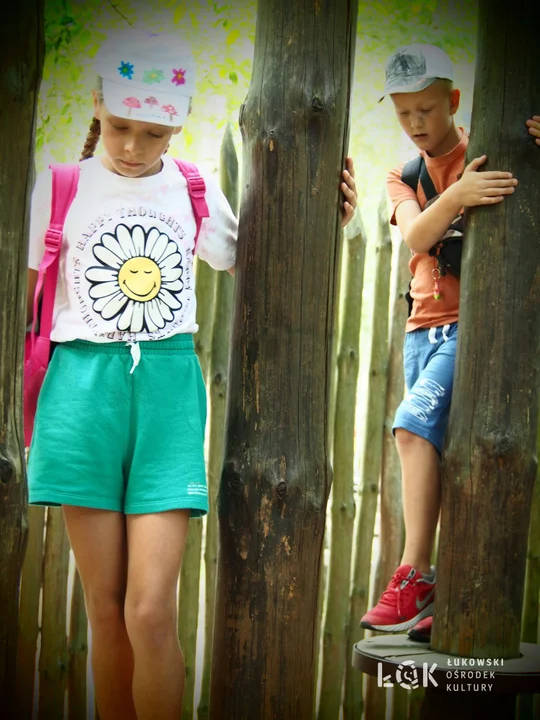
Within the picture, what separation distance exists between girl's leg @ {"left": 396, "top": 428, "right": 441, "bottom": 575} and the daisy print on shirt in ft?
2.96

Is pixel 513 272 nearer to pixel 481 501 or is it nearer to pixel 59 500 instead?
pixel 481 501

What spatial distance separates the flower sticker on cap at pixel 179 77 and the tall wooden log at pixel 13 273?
400 millimetres

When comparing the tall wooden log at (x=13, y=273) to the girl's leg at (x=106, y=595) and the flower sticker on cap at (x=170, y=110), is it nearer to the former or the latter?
the girl's leg at (x=106, y=595)

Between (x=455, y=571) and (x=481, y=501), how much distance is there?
23 centimetres

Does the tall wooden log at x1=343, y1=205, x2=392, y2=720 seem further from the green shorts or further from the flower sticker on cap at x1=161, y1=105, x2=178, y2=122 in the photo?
the flower sticker on cap at x1=161, y1=105, x2=178, y2=122

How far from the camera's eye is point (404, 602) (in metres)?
2.82

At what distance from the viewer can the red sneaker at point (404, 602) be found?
2785 mm

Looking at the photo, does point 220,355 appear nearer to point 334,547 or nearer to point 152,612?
point 334,547

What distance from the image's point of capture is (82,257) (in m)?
2.57

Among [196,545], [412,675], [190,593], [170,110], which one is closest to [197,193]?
[170,110]

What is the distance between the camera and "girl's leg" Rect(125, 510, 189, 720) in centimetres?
245

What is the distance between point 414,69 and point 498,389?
1.12 m

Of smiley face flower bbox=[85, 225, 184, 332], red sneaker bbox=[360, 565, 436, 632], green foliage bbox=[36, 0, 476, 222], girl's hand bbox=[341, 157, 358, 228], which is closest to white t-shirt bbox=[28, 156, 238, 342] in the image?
smiley face flower bbox=[85, 225, 184, 332]

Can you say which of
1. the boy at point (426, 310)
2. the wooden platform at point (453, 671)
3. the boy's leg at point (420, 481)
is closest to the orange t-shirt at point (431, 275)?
the boy at point (426, 310)
